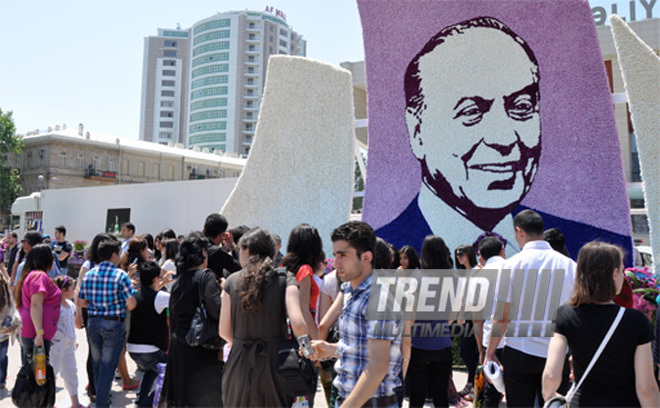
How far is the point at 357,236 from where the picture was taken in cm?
265

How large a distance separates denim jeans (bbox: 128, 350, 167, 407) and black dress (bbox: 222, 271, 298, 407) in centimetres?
196

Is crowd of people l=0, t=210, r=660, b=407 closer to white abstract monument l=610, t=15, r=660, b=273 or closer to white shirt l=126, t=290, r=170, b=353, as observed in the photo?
white shirt l=126, t=290, r=170, b=353

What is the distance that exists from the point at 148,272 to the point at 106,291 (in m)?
0.39

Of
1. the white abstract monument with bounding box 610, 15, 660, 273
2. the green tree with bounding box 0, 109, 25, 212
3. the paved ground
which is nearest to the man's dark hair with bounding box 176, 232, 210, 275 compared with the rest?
the paved ground

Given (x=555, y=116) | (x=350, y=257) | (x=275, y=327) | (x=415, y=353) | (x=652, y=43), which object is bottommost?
(x=415, y=353)

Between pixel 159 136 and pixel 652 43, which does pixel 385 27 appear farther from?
pixel 159 136

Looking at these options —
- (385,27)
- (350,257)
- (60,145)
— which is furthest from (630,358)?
(60,145)

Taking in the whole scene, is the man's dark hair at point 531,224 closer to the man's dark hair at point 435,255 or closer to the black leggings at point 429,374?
the man's dark hair at point 435,255

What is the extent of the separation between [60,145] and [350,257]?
46565 millimetres

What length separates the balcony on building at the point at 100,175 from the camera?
143ft

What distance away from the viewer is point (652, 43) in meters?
26.9

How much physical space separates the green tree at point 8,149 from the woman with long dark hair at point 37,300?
4562cm

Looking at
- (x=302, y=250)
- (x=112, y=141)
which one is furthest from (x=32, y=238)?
(x=112, y=141)

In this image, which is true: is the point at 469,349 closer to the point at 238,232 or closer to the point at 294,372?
the point at 238,232
